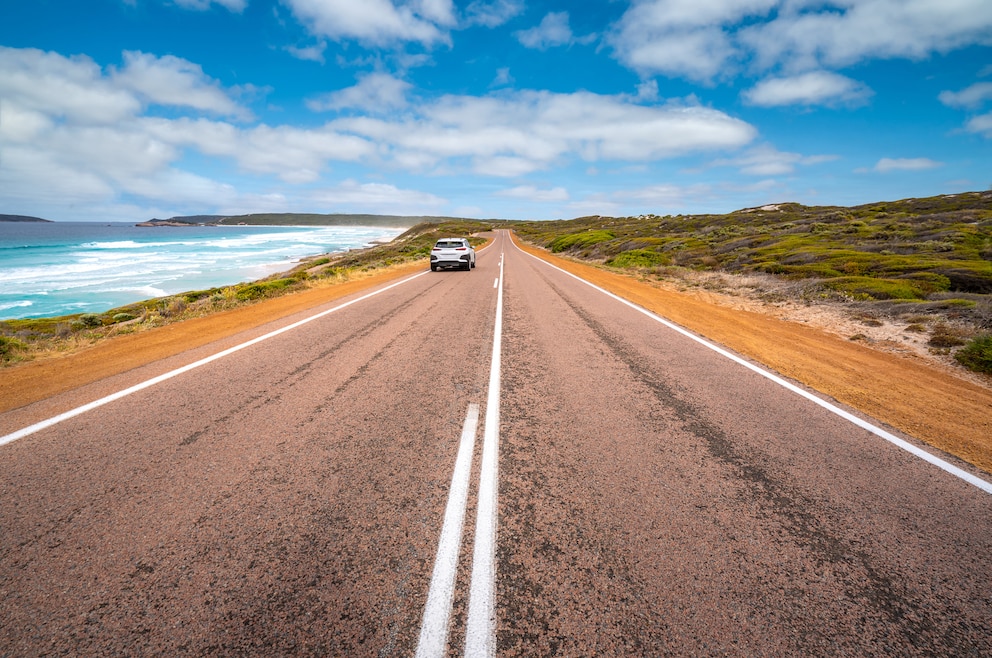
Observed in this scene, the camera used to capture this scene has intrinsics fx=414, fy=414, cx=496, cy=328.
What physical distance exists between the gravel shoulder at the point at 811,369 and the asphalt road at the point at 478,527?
835 mm

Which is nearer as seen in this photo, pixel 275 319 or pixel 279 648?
pixel 279 648

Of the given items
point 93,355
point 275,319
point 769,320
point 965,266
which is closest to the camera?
point 93,355

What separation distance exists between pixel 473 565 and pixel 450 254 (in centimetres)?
2021

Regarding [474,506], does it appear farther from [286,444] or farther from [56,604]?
[56,604]

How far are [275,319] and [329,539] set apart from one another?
8.05 m

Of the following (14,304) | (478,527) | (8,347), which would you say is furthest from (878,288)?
(14,304)

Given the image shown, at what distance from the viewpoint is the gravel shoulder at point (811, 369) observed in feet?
14.9

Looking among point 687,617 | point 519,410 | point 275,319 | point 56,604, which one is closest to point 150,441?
point 56,604

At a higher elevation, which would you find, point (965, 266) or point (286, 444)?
point (965, 266)

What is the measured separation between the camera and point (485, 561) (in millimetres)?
2379

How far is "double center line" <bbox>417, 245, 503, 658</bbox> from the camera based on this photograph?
190 cm

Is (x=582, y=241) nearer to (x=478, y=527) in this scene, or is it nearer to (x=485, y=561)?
(x=478, y=527)

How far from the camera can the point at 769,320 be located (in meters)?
10.7

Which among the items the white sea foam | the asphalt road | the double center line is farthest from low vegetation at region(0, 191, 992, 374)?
the white sea foam
